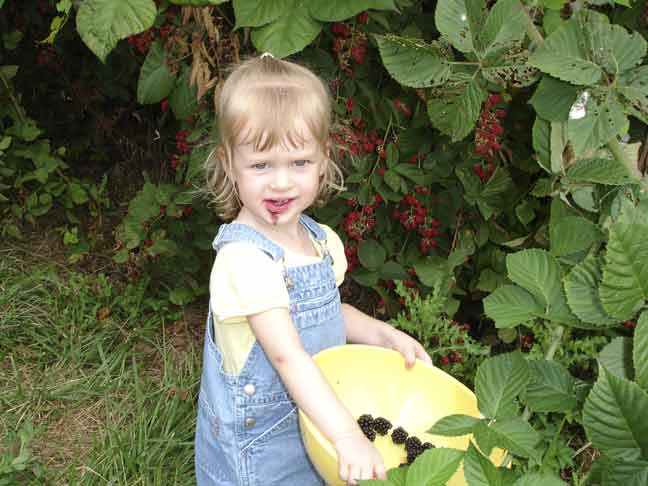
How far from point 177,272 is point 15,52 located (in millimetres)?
1215

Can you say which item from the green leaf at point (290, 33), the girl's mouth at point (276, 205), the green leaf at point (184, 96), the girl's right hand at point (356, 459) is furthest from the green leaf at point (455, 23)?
the green leaf at point (184, 96)

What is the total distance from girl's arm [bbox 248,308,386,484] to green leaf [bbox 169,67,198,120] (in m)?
0.71

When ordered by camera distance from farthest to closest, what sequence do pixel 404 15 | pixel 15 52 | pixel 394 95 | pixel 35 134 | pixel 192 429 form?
pixel 15 52 < pixel 35 134 < pixel 192 429 < pixel 394 95 < pixel 404 15

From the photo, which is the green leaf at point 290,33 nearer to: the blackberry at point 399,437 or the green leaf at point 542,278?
the green leaf at point 542,278

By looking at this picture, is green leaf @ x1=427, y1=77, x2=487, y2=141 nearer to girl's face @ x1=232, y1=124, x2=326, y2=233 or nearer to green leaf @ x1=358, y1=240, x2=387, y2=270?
girl's face @ x1=232, y1=124, x2=326, y2=233

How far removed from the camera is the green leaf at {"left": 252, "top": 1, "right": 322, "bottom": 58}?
4.45 ft

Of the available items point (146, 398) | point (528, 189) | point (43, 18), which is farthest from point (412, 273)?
point (43, 18)

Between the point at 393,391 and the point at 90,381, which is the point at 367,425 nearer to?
the point at 393,391

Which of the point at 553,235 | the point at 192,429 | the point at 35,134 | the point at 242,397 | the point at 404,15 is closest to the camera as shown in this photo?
the point at 553,235

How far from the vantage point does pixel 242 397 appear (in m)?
1.41

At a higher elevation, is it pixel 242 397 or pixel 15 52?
pixel 15 52

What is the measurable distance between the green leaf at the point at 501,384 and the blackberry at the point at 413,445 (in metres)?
0.41

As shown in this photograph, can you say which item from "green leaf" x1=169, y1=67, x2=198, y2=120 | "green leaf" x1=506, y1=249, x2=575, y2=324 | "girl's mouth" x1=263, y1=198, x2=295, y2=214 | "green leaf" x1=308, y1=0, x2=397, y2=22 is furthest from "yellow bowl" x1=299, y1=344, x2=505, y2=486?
"green leaf" x1=169, y1=67, x2=198, y2=120

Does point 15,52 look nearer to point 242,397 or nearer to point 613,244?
point 242,397
